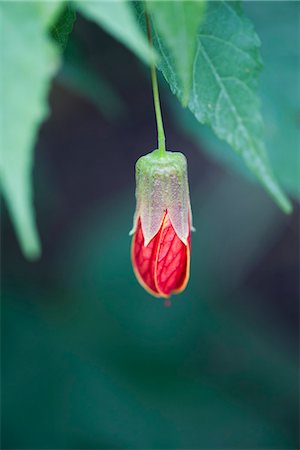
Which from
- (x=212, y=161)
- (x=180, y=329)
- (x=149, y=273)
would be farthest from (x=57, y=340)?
(x=149, y=273)

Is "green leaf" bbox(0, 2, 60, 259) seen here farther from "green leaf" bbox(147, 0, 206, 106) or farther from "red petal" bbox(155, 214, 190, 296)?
"red petal" bbox(155, 214, 190, 296)

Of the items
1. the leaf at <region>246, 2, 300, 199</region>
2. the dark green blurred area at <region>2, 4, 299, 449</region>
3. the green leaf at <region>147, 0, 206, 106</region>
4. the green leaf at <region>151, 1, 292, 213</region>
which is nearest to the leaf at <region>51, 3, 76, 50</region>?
the green leaf at <region>151, 1, 292, 213</region>

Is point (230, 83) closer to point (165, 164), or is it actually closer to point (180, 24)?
point (165, 164)

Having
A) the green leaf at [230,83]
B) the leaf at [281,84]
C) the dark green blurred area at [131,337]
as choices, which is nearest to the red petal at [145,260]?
the green leaf at [230,83]

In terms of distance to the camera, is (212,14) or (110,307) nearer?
(212,14)

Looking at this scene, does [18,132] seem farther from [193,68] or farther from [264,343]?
[264,343]

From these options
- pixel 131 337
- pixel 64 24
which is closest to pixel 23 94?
pixel 64 24

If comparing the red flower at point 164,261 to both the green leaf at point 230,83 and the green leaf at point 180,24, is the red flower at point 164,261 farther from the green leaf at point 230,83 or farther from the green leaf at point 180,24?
the green leaf at point 180,24
